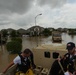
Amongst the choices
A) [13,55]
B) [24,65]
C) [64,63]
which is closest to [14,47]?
[13,55]

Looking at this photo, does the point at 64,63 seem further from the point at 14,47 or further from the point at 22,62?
the point at 14,47

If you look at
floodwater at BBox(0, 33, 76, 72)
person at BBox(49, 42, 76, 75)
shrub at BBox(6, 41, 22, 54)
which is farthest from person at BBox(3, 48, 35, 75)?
shrub at BBox(6, 41, 22, 54)

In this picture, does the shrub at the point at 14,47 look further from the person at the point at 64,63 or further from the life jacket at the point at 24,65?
the person at the point at 64,63

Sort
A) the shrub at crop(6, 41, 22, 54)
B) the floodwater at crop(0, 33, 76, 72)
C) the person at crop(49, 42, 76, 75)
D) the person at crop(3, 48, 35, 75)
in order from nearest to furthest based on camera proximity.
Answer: the person at crop(49, 42, 76, 75), the person at crop(3, 48, 35, 75), the floodwater at crop(0, 33, 76, 72), the shrub at crop(6, 41, 22, 54)

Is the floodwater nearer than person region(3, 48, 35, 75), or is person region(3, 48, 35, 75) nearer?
person region(3, 48, 35, 75)

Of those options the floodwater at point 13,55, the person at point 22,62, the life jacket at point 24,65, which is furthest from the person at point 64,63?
the floodwater at point 13,55

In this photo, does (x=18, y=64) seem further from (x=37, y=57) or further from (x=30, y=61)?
(x=37, y=57)

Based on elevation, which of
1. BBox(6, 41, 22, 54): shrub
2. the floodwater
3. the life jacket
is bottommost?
the floodwater

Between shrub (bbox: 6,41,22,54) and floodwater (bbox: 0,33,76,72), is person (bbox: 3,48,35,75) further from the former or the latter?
shrub (bbox: 6,41,22,54)

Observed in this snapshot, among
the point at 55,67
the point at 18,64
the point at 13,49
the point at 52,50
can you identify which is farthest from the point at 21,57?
the point at 13,49

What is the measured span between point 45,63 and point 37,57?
19.7 inches

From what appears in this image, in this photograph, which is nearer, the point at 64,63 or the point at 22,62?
the point at 64,63

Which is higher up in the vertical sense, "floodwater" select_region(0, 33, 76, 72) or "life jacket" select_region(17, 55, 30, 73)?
"life jacket" select_region(17, 55, 30, 73)

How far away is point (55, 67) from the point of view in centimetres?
472
